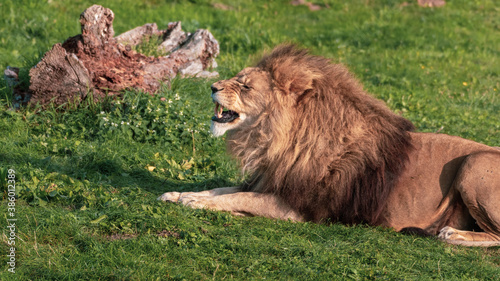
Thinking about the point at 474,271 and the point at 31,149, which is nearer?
the point at 474,271

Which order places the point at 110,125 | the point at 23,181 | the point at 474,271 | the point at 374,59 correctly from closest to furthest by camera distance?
1. the point at 474,271
2. the point at 23,181
3. the point at 110,125
4. the point at 374,59

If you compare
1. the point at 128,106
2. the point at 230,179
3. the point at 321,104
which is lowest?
the point at 230,179

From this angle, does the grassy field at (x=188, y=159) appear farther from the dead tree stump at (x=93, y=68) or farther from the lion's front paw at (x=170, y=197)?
the dead tree stump at (x=93, y=68)

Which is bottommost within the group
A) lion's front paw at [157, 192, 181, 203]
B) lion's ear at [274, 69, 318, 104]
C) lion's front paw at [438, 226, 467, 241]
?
lion's front paw at [157, 192, 181, 203]

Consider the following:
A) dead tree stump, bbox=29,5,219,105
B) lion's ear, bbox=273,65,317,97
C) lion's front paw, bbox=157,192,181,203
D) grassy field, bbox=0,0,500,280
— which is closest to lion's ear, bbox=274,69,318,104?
lion's ear, bbox=273,65,317,97

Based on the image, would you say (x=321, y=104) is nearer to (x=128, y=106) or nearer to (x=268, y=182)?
(x=268, y=182)

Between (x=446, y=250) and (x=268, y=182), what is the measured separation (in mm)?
1422

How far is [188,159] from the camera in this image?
6621 mm

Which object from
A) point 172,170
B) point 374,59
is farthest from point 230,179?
point 374,59

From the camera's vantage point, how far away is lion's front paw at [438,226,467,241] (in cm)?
459

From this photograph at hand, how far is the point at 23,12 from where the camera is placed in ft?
35.9

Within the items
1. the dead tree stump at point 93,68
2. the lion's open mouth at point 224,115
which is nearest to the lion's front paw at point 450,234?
the lion's open mouth at point 224,115

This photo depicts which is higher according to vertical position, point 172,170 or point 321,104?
point 321,104

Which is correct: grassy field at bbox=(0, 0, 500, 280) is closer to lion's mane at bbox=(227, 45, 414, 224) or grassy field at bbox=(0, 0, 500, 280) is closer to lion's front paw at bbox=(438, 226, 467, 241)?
lion's front paw at bbox=(438, 226, 467, 241)
